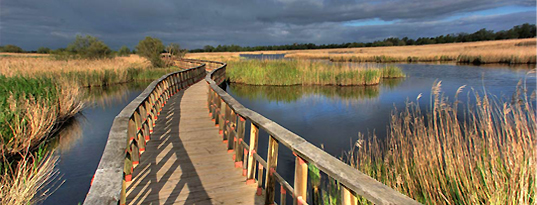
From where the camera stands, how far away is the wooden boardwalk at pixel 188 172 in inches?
157

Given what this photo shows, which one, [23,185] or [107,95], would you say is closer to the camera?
[23,185]

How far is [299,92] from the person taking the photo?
20.2 m

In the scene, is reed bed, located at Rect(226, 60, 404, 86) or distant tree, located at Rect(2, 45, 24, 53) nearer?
reed bed, located at Rect(226, 60, 404, 86)

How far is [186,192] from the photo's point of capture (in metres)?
4.13

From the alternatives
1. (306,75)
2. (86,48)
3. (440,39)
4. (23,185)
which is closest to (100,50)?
(86,48)

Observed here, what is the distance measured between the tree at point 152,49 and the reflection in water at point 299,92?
1847cm

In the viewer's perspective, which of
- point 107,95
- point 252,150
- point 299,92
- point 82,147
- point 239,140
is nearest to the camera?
point 252,150

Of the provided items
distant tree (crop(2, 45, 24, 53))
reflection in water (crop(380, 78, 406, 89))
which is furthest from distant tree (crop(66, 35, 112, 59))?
distant tree (crop(2, 45, 24, 53))

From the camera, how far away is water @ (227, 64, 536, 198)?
10899mm

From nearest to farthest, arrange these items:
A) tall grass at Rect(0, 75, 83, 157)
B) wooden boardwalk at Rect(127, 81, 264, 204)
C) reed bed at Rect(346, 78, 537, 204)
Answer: reed bed at Rect(346, 78, 537, 204), wooden boardwalk at Rect(127, 81, 264, 204), tall grass at Rect(0, 75, 83, 157)

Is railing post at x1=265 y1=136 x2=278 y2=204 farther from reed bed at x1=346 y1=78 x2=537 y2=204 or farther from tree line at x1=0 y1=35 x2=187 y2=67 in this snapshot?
tree line at x1=0 y1=35 x2=187 y2=67

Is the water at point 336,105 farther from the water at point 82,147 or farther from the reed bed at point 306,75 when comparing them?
the water at point 82,147

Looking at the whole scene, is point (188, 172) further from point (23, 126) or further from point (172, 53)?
point (172, 53)

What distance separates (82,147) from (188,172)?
770 centimetres
